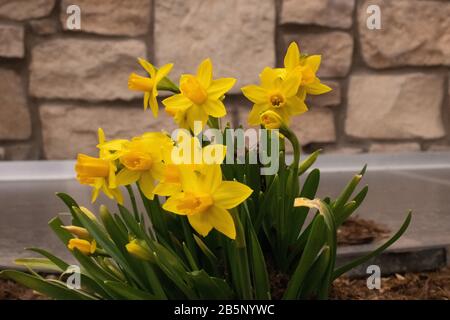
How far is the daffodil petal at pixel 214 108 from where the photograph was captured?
768 mm

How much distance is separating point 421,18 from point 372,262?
1613mm

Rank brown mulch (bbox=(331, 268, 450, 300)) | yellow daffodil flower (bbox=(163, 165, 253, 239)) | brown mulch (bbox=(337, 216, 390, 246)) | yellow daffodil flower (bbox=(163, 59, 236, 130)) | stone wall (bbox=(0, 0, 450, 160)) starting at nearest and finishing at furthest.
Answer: yellow daffodil flower (bbox=(163, 165, 253, 239))
yellow daffodil flower (bbox=(163, 59, 236, 130))
brown mulch (bbox=(331, 268, 450, 300))
brown mulch (bbox=(337, 216, 390, 246))
stone wall (bbox=(0, 0, 450, 160))

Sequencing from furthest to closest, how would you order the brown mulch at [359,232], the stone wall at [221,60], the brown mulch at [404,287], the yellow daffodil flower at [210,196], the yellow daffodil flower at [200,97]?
1. the stone wall at [221,60]
2. the brown mulch at [359,232]
3. the brown mulch at [404,287]
4. the yellow daffodil flower at [200,97]
5. the yellow daffodil flower at [210,196]

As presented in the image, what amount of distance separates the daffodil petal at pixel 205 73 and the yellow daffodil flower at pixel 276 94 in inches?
2.1

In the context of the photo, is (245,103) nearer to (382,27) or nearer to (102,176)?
(382,27)


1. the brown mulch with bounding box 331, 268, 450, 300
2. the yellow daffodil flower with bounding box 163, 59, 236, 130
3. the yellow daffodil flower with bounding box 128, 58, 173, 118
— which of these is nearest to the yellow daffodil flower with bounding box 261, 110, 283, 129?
the yellow daffodil flower with bounding box 163, 59, 236, 130

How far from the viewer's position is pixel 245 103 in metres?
2.45

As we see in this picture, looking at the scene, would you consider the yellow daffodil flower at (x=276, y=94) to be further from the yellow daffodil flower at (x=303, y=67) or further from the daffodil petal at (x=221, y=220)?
the daffodil petal at (x=221, y=220)

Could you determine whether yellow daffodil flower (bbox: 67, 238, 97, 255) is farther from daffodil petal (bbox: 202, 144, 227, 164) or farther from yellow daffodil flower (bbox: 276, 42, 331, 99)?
yellow daffodil flower (bbox: 276, 42, 331, 99)

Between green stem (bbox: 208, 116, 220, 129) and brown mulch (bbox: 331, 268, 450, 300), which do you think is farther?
brown mulch (bbox: 331, 268, 450, 300)

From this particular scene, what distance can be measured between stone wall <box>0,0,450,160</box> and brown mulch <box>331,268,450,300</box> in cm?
131

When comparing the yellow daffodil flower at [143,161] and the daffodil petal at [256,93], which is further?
the daffodil petal at [256,93]

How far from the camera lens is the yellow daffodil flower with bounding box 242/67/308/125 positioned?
0.79 m

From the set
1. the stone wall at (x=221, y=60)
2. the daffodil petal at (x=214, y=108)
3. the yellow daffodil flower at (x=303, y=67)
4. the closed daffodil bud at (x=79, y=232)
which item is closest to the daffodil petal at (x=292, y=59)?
the yellow daffodil flower at (x=303, y=67)
